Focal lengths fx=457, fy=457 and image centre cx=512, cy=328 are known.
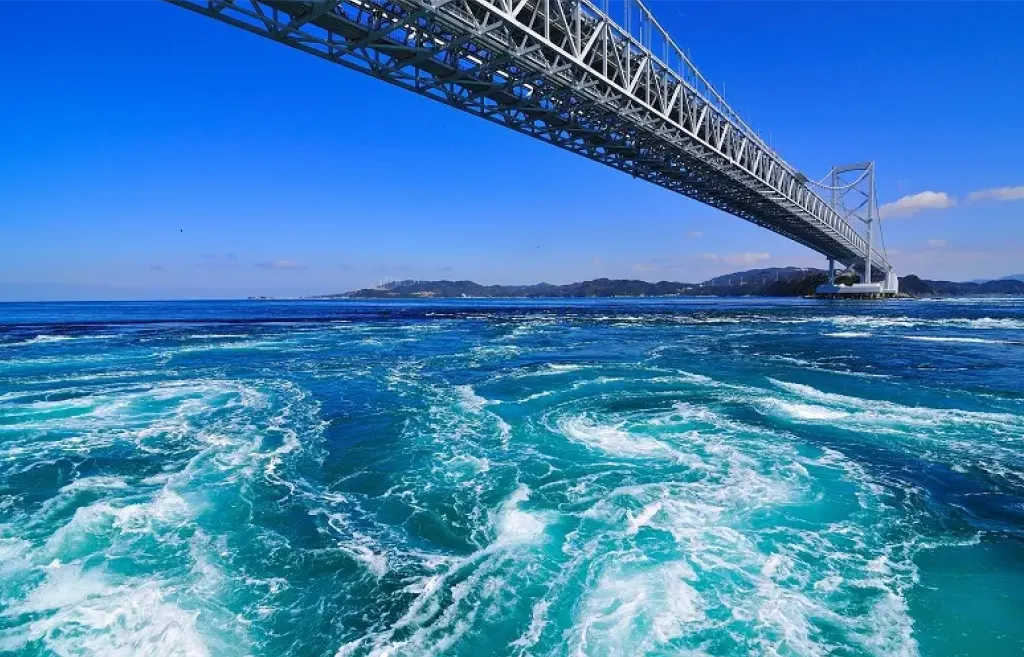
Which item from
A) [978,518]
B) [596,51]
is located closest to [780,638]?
[978,518]

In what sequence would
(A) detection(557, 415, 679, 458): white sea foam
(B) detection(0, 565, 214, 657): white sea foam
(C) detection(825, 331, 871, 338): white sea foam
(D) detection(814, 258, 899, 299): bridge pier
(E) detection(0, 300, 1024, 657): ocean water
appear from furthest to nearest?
(D) detection(814, 258, 899, 299): bridge pier < (C) detection(825, 331, 871, 338): white sea foam < (A) detection(557, 415, 679, 458): white sea foam < (E) detection(0, 300, 1024, 657): ocean water < (B) detection(0, 565, 214, 657): white sea foam

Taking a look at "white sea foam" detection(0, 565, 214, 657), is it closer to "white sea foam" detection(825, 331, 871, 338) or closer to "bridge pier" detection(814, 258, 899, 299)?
"white sea foam" detection(825, 331, 871, 338)

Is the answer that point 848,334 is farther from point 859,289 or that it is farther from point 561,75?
point 859,289

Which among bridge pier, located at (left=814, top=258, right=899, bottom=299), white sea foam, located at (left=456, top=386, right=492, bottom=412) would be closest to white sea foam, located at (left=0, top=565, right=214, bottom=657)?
white sea foam, located at (left=456, top=386, right=492, bottom=412)

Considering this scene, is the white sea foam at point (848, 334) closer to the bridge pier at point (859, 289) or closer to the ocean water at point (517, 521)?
the ocean water at point (517, 521)

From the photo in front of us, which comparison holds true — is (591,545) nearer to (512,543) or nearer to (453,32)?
(512,543)

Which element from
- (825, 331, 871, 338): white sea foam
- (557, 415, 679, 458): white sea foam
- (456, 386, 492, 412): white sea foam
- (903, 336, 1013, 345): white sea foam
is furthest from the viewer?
(825, 331, 871, 338): white sea foam

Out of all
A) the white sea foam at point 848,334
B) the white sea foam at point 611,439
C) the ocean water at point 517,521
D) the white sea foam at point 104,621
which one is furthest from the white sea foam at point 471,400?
the white sea foam at point 848,334

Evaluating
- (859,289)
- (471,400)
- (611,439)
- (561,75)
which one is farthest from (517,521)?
(859,289)

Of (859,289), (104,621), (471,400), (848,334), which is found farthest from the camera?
(859,289)
